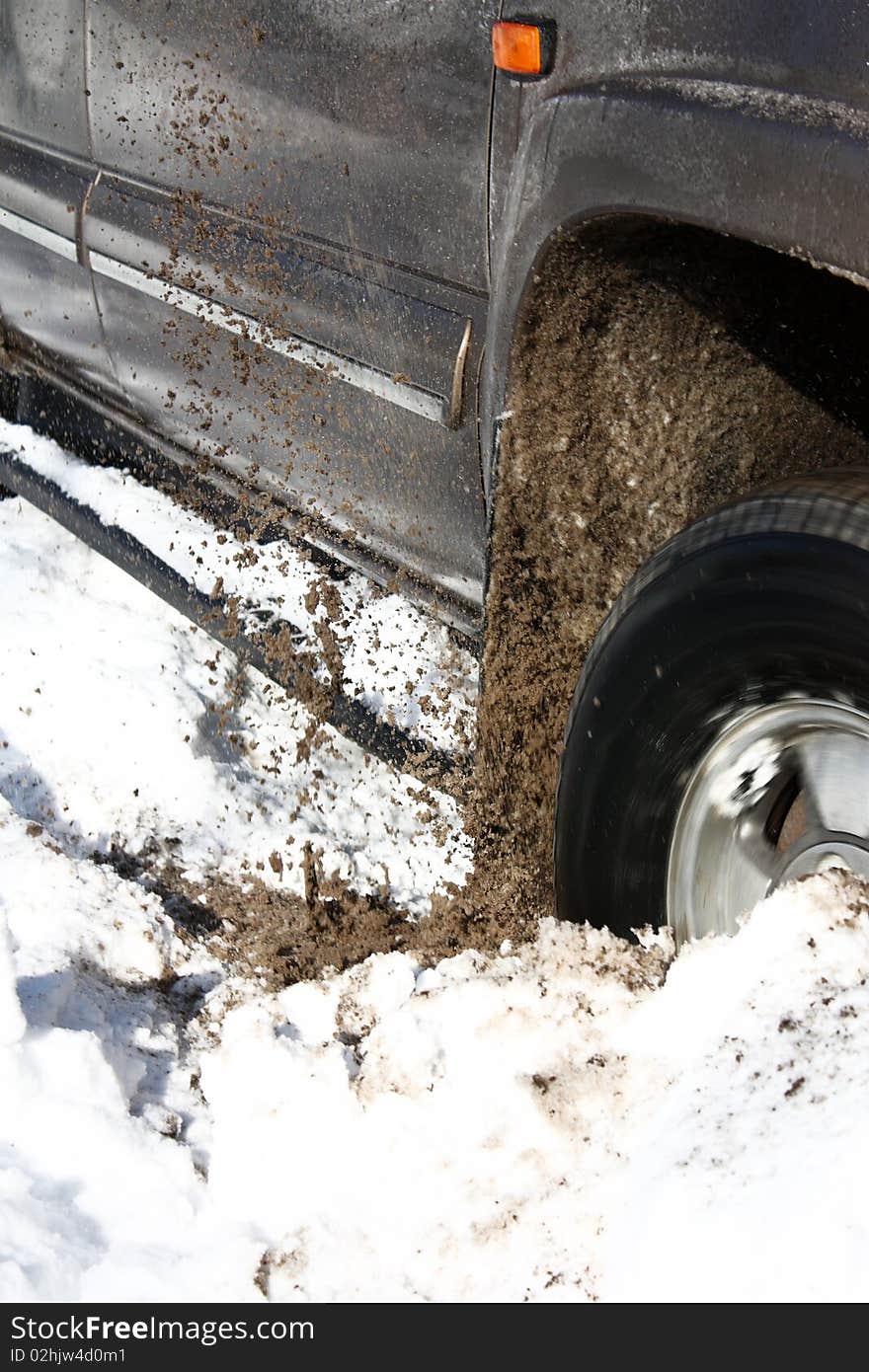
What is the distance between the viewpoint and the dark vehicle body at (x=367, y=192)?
1.31 meters

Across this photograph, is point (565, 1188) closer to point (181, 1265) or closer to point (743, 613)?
point (181, 1265)

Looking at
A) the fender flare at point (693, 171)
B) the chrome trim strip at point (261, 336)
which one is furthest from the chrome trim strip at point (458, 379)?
the fender flare at point (693, 171)

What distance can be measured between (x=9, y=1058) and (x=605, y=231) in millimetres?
1338

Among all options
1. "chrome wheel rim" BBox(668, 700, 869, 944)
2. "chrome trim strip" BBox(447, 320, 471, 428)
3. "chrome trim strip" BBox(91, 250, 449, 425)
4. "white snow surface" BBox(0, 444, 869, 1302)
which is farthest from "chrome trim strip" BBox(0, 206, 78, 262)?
"chrome wheel rim" BBox(668, 700, 869, 944)

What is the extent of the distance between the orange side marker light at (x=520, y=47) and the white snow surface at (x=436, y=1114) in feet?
3.47

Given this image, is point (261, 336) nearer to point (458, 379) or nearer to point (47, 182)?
point (458, 379)

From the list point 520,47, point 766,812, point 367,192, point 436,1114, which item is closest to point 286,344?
point 367,192

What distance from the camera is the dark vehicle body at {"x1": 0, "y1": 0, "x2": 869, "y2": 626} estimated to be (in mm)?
1307

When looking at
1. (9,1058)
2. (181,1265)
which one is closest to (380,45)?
(9,1058)

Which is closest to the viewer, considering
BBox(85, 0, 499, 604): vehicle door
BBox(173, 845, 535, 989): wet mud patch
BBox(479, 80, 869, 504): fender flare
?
BBox(479, 80, 869, 504): fender flare

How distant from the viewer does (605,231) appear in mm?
1545

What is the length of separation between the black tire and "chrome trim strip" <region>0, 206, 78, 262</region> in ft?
6.12

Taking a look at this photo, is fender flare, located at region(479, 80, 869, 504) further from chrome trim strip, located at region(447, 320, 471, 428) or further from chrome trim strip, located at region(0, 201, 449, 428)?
chrome trim strip, located at region(0, 201, 449, 428)

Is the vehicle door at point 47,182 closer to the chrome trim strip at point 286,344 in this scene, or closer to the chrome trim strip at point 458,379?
the chrome trim strip at point 286,344
